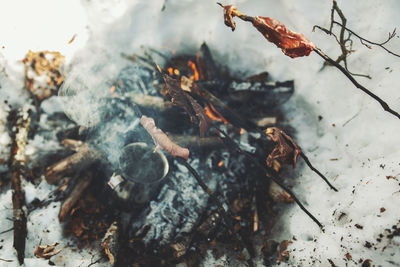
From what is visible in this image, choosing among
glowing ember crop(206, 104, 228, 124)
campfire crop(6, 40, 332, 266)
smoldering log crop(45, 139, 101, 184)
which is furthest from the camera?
glowing ember crop(206, 104, 228, 124)

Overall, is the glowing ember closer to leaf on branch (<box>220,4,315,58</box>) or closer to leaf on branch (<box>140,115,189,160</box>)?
leaf on branch (<box>140,115,189,160</box>)

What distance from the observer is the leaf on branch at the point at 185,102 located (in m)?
2.21

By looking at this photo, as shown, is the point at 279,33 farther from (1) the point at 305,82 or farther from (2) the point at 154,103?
(2) the point at 154,103

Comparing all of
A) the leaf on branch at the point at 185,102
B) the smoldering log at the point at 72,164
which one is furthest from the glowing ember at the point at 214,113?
the smoldering log at the point at 72,164

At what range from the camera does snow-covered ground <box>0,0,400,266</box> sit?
206 centimetres

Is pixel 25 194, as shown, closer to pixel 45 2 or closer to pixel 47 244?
pixel 47 244

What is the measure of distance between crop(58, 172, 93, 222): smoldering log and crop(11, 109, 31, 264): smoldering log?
14.5 inches

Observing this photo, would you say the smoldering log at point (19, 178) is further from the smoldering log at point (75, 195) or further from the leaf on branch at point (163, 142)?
the leaf on branch at point (163, 142)

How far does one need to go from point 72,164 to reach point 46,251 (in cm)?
96

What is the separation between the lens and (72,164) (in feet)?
8.98

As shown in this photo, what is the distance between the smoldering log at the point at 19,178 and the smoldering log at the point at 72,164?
331 millimetres

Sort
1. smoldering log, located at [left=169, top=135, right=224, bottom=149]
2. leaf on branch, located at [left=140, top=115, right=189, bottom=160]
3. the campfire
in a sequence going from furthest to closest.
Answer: smoldering log, located at [left=169, top=135, right=224, bottom=149], the campfire, leaf on branch, located at [left=140, top=115, right=189, bottom=160]

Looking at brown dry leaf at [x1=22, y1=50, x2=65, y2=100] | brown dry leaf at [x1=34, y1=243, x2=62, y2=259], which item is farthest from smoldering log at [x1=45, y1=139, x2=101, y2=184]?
brown dry leaf at [x1=22, y1=50, x2=65, y2=100]

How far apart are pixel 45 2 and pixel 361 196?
4.74 metres
